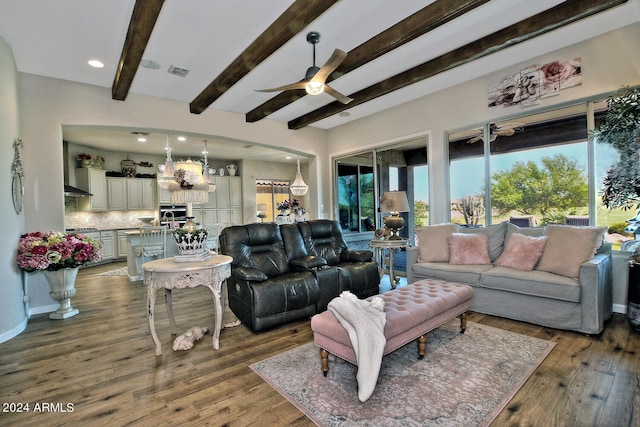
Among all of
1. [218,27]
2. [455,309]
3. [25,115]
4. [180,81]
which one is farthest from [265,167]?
[455,309]

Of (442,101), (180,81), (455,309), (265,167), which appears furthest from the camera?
(265,167)

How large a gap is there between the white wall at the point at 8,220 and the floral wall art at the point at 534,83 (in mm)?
5598

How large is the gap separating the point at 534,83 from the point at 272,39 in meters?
3.19

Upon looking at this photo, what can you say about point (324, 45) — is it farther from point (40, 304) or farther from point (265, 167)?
point (265, 167)

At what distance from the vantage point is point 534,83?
374 cm

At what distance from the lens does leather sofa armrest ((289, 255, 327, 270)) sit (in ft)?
11.7

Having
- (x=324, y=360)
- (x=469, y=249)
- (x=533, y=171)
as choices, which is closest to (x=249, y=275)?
(x=324, y=360)

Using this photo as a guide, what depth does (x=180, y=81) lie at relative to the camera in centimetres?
409

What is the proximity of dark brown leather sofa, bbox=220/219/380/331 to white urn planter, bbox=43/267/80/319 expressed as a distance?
6.18 feet

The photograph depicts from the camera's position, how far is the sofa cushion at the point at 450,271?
11.2 feet

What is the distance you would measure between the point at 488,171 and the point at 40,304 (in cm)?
609

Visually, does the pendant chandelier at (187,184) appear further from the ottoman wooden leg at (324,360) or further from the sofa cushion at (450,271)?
the sofa cushion at (450,271)

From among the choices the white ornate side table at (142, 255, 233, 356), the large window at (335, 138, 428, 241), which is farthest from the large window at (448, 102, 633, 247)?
the white ornate side table at (142, 255, 233, 356)

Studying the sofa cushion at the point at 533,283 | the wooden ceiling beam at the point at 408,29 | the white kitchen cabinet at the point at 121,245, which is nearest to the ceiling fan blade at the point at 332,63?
the wooden ceiling beam at the point at 408,29
